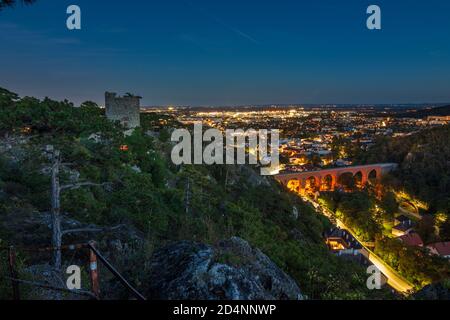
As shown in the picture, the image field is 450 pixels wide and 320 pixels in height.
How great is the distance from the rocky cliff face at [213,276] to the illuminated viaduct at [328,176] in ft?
151

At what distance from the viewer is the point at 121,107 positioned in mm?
18516

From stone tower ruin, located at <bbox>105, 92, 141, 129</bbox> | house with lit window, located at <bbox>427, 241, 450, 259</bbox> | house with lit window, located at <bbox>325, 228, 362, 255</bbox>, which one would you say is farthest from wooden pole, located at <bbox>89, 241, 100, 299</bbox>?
house with lit window, located at <bbox>427, 241, 450, 259</bbox>

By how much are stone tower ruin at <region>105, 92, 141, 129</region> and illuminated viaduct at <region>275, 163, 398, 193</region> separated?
3502 cm

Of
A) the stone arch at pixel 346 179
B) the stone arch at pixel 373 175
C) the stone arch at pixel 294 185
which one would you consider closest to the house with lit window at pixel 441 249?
the stone arch at pixel 294 185

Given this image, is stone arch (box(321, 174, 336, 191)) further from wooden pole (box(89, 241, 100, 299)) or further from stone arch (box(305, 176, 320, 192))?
wooden pole (box(89, 241, 100, 299))

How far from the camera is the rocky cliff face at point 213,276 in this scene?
4.17 metres

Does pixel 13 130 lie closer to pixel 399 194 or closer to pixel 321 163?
pixel 399 194

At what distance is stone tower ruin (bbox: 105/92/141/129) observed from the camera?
59.9ft

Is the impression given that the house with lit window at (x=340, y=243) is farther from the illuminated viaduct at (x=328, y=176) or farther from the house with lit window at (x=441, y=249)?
the illuminated viaduct at (x=328, y=176)

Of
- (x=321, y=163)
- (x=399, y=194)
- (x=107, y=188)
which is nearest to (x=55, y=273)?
(x=107, y=188)
